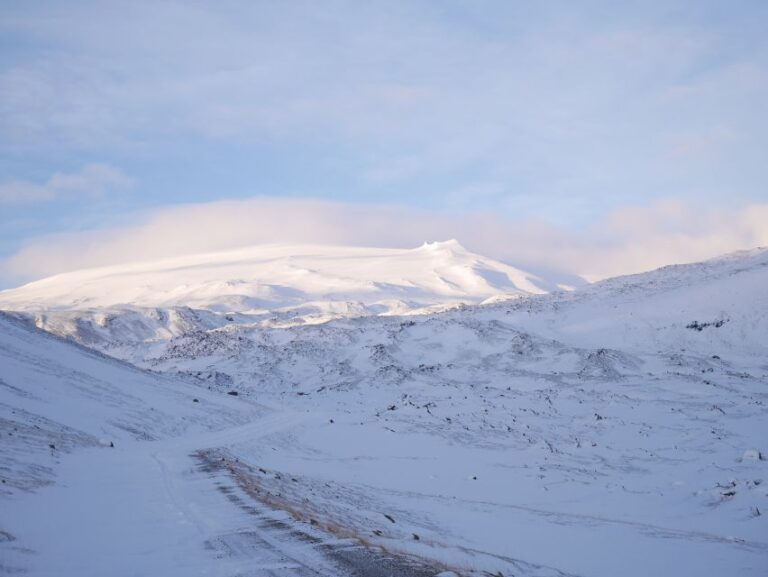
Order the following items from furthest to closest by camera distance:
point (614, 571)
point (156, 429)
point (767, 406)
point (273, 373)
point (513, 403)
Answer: point (273, 373), point (513, 403), point (767, 406), point (156, 429), point (614, 571)

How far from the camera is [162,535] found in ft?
29.3

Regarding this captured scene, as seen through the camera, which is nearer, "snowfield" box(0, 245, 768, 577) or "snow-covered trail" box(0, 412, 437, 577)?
"snow-covered trail" box(0, 412, 437, 577)

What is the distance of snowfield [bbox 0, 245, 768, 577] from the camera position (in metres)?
9.02

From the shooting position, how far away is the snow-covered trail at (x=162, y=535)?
7305mm

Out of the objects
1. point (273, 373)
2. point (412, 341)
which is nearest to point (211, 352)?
point (273, 373)

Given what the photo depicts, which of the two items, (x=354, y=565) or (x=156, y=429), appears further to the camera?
(x=156, y=429)

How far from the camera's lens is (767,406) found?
103 ft

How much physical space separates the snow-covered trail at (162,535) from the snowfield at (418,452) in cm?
5

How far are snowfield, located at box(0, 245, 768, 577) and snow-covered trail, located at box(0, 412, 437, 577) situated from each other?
0.05 meters

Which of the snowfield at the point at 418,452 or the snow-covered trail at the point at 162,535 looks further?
the snowfield at the point at 418,452

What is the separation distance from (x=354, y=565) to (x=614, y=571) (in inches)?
184

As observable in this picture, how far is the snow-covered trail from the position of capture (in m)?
7.30

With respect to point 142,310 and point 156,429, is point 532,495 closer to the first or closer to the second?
point 156,429

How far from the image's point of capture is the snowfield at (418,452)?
902 cm
